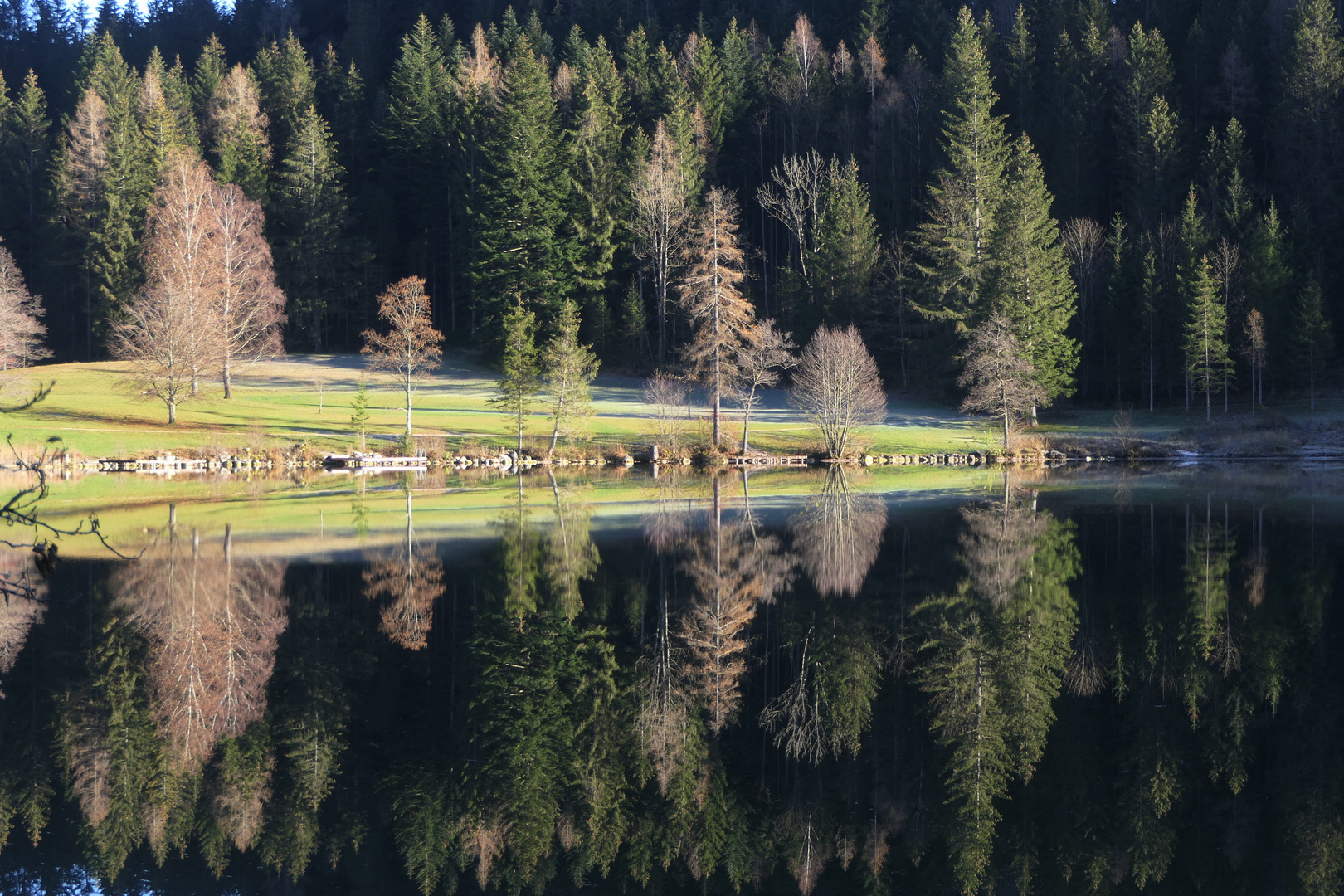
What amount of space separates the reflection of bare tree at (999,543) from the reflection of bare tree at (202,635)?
1143 cm

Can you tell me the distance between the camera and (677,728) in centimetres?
1194

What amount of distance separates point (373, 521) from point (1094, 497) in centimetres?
2179

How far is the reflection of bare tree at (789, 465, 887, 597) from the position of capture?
2023cm

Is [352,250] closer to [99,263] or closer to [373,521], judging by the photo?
[99,263]

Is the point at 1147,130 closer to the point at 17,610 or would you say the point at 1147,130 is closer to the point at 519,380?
the point at 519,380

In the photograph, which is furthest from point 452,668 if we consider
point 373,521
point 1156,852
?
point 373,521

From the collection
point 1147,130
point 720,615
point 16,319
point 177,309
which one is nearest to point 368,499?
point 720,615

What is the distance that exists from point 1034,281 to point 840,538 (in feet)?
126

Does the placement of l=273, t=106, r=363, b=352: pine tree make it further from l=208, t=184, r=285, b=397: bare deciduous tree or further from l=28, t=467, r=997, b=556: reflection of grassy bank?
l=28, t=467, r=997, b=556: reflection of grassy bank

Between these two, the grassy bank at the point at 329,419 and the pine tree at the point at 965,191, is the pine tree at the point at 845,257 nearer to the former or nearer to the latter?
the pine tree at the point at 965,191

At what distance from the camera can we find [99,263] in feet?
227

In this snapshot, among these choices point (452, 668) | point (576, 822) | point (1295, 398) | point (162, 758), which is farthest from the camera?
point (1295, 398)

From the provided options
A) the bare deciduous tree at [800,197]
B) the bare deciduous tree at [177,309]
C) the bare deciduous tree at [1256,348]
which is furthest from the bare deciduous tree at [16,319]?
the bare deciduous tree at [1256,348]

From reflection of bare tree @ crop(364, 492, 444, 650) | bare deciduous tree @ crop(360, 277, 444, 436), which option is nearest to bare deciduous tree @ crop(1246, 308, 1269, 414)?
bare deciduous tree @ crop(360, 277, 444, 436)
